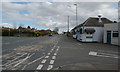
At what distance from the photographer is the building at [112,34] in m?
16.6

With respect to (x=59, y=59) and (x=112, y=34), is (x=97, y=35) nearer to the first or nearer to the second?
(x=112, y=34)

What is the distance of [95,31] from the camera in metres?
21.9

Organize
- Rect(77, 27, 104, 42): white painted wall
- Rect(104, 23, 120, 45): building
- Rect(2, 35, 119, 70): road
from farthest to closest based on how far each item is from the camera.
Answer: Rect(77, 27, 104, 42): white painted wall
Rect(104, 23, 120, 45): building
Rect(2, 35, 119, 70): road

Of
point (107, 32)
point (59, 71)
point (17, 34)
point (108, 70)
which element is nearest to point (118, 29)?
point (107, 32)

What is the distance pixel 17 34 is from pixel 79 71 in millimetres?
53079

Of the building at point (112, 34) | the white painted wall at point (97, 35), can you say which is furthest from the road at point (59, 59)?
the white painted wall at point (97, 35)

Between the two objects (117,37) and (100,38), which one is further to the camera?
(100,38)

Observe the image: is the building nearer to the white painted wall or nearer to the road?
the white painted wall

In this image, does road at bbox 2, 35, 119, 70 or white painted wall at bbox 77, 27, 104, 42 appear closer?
road at bbox 2, 35, 119, 70

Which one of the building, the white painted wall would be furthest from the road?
the white painted wall

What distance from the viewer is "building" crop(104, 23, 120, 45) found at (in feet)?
54.6

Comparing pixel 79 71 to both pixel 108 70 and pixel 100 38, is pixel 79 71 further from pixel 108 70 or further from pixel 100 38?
pixel 100 38

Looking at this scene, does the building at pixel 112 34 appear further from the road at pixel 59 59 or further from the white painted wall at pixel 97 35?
the road at pixel 59 59

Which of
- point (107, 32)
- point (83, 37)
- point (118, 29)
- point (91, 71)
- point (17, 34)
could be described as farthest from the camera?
point (17, 34)
